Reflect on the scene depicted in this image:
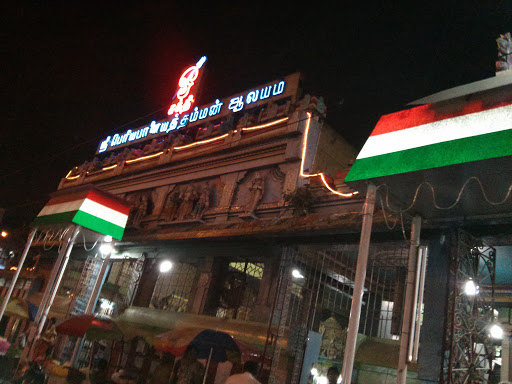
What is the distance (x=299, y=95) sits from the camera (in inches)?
838

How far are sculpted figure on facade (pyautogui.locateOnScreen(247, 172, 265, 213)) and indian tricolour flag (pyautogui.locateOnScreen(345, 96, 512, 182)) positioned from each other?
10757mm

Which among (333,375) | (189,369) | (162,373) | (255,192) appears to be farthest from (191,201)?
(333,375)

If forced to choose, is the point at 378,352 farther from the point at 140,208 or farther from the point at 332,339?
the point at 140,208

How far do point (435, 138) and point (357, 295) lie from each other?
289 cm

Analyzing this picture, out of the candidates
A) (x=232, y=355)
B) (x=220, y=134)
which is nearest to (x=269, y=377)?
(x=232, y=355)

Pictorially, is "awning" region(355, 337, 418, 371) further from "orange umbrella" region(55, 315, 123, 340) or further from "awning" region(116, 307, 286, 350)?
"orange umbrella" region(55, 315, 123, 340)

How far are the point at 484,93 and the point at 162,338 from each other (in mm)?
10233

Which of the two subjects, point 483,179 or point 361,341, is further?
point 361,341

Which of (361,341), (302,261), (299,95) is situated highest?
(299,95)

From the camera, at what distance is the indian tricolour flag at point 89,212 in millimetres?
14195

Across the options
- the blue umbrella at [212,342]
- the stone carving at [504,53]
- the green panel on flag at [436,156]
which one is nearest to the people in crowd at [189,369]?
the blue umbrella at [212,342]

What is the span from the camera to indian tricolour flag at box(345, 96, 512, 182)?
5.87 m

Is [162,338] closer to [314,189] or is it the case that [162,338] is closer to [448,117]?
[314,189]

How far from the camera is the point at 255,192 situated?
18250 millimetres
